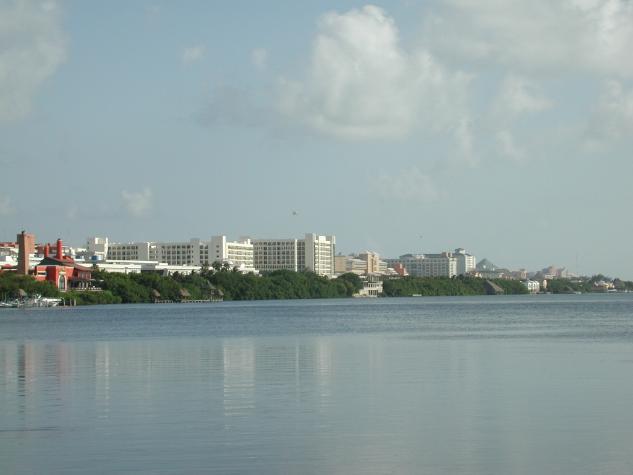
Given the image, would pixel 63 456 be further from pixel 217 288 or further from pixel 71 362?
pixel 217 288

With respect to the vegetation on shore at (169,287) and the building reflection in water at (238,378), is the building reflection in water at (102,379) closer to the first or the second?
the building reflection in water at (238,378)

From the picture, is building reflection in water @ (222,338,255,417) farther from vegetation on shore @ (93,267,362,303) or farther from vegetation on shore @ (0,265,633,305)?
vegetation on shore @ (93,267,362,303)

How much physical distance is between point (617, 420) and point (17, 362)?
69.9 feet

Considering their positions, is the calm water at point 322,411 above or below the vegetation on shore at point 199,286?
below

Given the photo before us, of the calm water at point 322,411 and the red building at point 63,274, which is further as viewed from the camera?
the red building at point 63,274

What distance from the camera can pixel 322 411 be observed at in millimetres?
20031

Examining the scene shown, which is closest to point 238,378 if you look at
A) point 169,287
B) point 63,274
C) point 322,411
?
point 322,411

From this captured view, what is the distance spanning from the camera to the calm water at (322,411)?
49.3ft

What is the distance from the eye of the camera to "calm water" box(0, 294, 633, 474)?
15.0 metres

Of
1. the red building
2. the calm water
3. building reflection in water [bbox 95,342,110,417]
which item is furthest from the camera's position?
the red building

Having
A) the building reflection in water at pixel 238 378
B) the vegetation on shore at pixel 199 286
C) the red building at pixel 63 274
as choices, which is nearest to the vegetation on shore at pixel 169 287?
the vegetation on shore at pixel 199 286

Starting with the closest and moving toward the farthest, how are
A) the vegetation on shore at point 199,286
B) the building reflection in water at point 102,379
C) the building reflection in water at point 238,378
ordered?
the building reflection in water at point 238,378
the building reflection in water at point 102,379
the vegetation on shore at point 199,286

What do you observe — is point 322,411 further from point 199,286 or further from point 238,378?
point 199,286

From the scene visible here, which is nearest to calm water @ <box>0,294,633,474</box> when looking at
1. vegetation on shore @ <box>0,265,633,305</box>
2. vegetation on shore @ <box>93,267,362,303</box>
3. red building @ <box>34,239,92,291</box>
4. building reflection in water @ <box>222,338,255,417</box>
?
building reflection in water @ <box>222,338,255,417</box>
